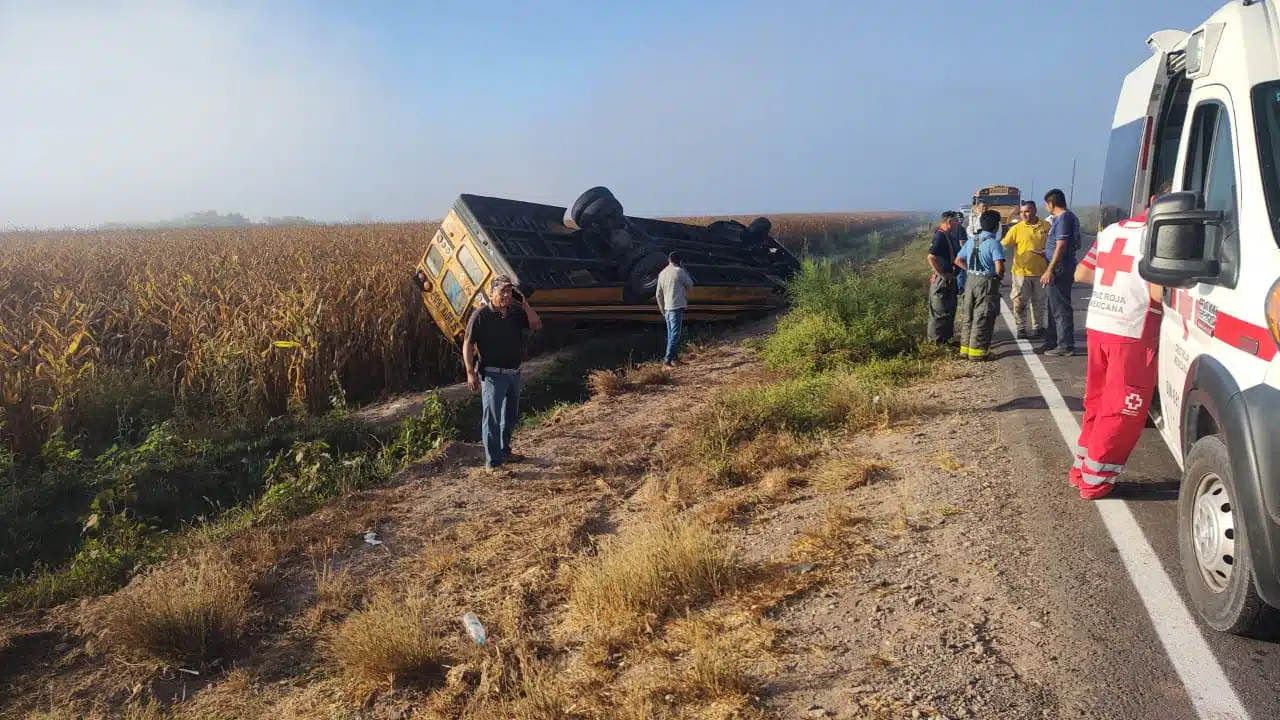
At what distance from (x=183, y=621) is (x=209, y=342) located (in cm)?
533

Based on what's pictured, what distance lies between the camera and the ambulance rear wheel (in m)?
2.91

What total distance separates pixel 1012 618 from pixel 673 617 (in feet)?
4.75

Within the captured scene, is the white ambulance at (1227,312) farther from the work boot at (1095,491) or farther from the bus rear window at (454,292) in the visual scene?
the bus rear window at (454,292)

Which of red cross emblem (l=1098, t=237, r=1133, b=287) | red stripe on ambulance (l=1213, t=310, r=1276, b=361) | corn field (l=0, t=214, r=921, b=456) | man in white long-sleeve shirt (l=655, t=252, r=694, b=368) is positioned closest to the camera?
red stripe on ambulance (l=1213, t=310, r=1276, b=361)

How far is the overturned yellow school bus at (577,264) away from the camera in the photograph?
10656 millimetres

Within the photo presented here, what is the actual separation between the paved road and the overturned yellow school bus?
22.7 ft

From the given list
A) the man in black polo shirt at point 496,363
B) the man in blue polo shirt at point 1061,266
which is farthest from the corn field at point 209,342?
the man in blue polo shirt at point 1061,266

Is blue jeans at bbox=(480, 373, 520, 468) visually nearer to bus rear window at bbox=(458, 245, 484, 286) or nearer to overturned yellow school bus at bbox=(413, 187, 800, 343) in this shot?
overturned yellow school bus at bbox=(413, 187, 800, 343)

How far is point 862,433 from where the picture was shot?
250 inches

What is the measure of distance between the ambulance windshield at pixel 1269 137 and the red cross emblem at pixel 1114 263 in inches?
38.4

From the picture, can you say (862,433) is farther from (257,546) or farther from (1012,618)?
(257,546)

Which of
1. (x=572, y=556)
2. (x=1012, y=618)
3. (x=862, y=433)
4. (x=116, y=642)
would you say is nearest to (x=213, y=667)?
(x=116, y=642)

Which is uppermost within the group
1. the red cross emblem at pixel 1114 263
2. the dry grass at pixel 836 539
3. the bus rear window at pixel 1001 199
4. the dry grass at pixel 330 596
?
the bus rear window at pixel 1001 199

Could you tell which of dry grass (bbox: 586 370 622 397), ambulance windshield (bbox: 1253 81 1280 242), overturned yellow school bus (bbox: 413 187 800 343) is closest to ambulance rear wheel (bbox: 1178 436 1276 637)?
ambulance windshield (bbox: 1253 81 1280 242)
